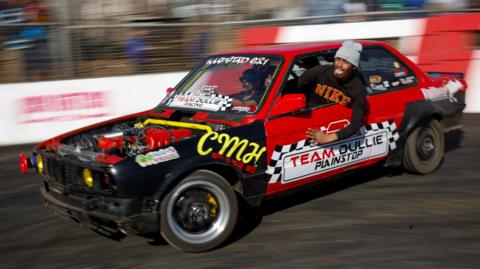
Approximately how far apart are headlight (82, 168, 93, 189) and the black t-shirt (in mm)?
2065

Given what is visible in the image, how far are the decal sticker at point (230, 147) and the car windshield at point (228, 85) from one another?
0.38m

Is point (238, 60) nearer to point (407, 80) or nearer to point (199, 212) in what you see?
point (199, 212)

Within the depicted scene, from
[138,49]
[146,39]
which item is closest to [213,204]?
[138,49]

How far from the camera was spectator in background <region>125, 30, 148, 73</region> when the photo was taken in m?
10.2

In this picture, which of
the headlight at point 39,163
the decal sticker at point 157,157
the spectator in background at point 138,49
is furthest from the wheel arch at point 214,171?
the spectator in background at point 138,49

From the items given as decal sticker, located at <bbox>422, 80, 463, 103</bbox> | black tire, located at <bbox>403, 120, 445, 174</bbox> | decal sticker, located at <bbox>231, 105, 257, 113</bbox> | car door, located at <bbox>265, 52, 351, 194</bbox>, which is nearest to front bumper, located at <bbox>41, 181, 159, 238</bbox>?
car door, located at <bbox>265, 52, 351, 194</bbox>

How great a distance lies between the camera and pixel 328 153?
200 inches

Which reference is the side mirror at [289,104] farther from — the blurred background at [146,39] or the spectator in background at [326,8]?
the spectator in background at [326,8]

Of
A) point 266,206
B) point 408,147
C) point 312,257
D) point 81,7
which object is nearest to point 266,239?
point 312,257

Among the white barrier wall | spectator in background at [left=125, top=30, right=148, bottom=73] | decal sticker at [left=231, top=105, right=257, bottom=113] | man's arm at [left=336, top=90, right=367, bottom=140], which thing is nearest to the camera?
decal sticker at [left=231, top=105, right=257, bottom=113]

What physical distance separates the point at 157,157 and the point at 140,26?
6.84 metres

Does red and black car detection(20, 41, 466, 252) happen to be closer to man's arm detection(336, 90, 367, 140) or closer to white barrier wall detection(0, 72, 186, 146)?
man's arm detection(336, 90, 367, 140)

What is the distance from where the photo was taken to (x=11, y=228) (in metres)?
5.14

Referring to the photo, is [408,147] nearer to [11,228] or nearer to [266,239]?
[266,239]
